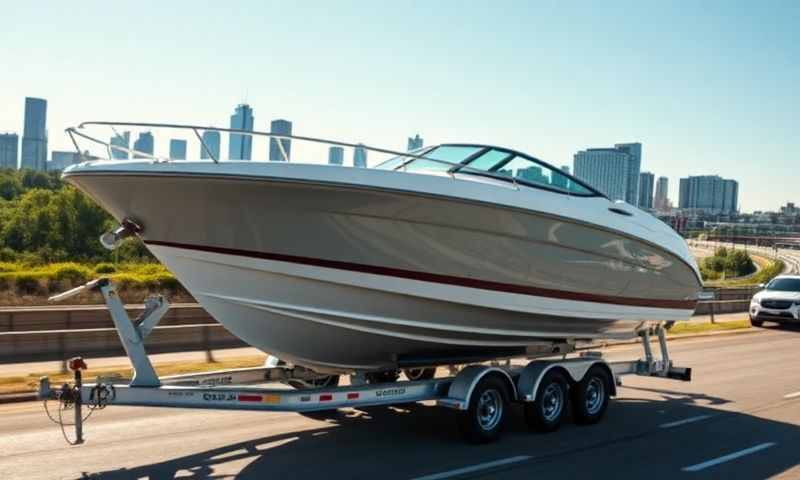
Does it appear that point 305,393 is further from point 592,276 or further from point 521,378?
point 592,276

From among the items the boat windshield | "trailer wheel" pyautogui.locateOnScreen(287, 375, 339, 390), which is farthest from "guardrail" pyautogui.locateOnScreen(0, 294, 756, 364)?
the boat windshield

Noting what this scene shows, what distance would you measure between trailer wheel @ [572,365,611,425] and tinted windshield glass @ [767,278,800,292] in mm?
16732

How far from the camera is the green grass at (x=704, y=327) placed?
2122 cm

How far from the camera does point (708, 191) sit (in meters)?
187

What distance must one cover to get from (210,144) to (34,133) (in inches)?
5120

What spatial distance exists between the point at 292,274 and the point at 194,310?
10543mm

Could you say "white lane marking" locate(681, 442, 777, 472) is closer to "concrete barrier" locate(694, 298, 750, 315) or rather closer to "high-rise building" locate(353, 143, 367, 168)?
"high-rise building" locate(353, 143, 367, 168)

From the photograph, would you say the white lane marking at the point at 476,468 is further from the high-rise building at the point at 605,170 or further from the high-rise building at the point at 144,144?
the high-rise building at the point at 144,144

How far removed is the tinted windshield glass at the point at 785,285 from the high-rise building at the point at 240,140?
20.6m

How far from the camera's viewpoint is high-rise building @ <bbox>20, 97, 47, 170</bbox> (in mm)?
119125

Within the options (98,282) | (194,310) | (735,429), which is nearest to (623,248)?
(735,429)

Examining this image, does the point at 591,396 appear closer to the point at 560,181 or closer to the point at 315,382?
the point at 560,181

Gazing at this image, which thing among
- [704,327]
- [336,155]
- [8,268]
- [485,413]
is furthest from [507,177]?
[8,268]

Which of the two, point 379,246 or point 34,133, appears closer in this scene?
point 379,246
